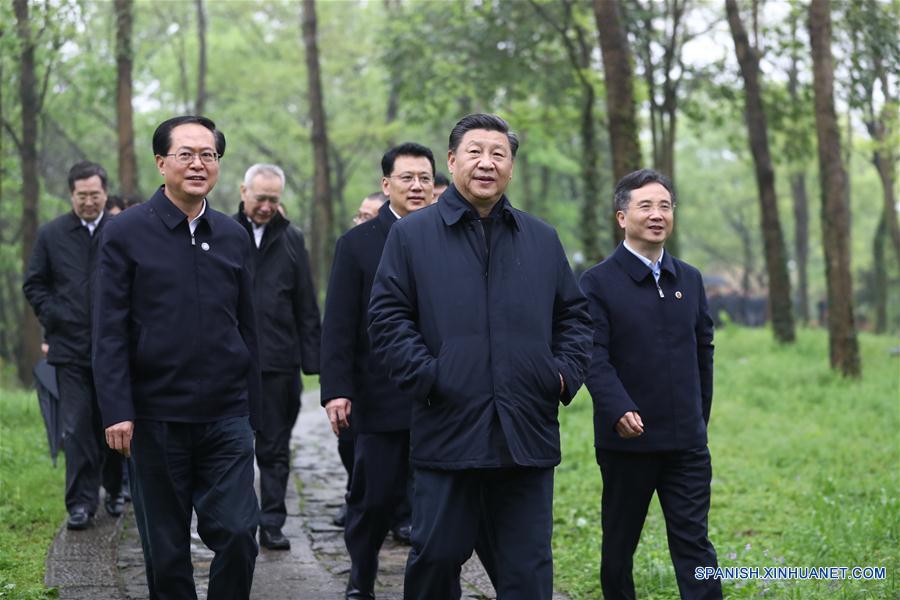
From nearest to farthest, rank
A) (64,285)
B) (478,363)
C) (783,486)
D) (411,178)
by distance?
(478,363) → (411,178) → (64,285) → (783,486)

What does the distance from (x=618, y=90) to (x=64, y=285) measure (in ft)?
25.3

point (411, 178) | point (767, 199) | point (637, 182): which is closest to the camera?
point (637, 182)

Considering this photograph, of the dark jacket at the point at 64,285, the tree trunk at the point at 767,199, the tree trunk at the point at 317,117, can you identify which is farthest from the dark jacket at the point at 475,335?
the tree trunk at the point at 317,117

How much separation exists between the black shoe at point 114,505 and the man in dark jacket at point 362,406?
294 cm

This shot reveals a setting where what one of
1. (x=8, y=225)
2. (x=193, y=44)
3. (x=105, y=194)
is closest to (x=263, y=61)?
(x=193, y=44)

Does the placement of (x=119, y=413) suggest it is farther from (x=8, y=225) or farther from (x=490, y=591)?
(x=8, y=225)

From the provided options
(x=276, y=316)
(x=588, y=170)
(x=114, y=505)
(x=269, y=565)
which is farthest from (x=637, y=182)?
(x=588, y=170)

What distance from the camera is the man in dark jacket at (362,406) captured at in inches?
242

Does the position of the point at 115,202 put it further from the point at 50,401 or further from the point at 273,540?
the point at 273,540

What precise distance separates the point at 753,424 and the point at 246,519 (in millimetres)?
9698

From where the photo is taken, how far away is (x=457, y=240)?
15.2 feet

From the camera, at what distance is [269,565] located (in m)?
7.30

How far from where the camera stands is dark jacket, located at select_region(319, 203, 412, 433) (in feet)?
20.4

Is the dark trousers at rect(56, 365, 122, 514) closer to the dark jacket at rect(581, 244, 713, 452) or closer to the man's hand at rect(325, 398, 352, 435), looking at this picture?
the man's hand at rect(325, 398, 352, 435)
